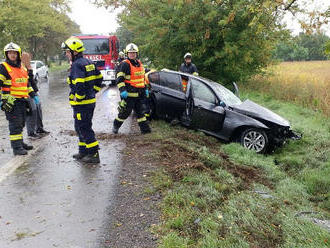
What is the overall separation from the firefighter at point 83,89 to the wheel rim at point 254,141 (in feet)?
10.5

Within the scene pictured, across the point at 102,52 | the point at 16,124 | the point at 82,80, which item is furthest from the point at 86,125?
the point at 102,52

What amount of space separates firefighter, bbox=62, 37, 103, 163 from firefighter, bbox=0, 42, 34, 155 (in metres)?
1.12

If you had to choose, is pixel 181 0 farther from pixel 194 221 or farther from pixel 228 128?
pixel 194 221

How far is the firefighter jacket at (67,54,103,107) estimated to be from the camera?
517cm

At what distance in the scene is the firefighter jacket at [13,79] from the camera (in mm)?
5730

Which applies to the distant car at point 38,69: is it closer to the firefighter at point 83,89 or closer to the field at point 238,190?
the field at point 238,190

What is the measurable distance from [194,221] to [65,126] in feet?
18.4

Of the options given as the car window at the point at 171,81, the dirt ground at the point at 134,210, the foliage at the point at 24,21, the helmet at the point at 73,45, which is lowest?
the dirt ground at the point at 134,210

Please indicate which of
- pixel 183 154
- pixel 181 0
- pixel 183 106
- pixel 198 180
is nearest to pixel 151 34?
pixel 181 0

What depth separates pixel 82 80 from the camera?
16.9 ft

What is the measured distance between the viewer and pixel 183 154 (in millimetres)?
5934

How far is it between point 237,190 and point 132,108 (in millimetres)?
3345

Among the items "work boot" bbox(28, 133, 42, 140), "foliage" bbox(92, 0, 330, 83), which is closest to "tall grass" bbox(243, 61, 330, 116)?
"foliage" bbox(92, 0, 330, 83)

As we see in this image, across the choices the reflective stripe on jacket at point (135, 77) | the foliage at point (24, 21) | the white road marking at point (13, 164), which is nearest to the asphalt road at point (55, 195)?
the white road marking at point (13, 164)
